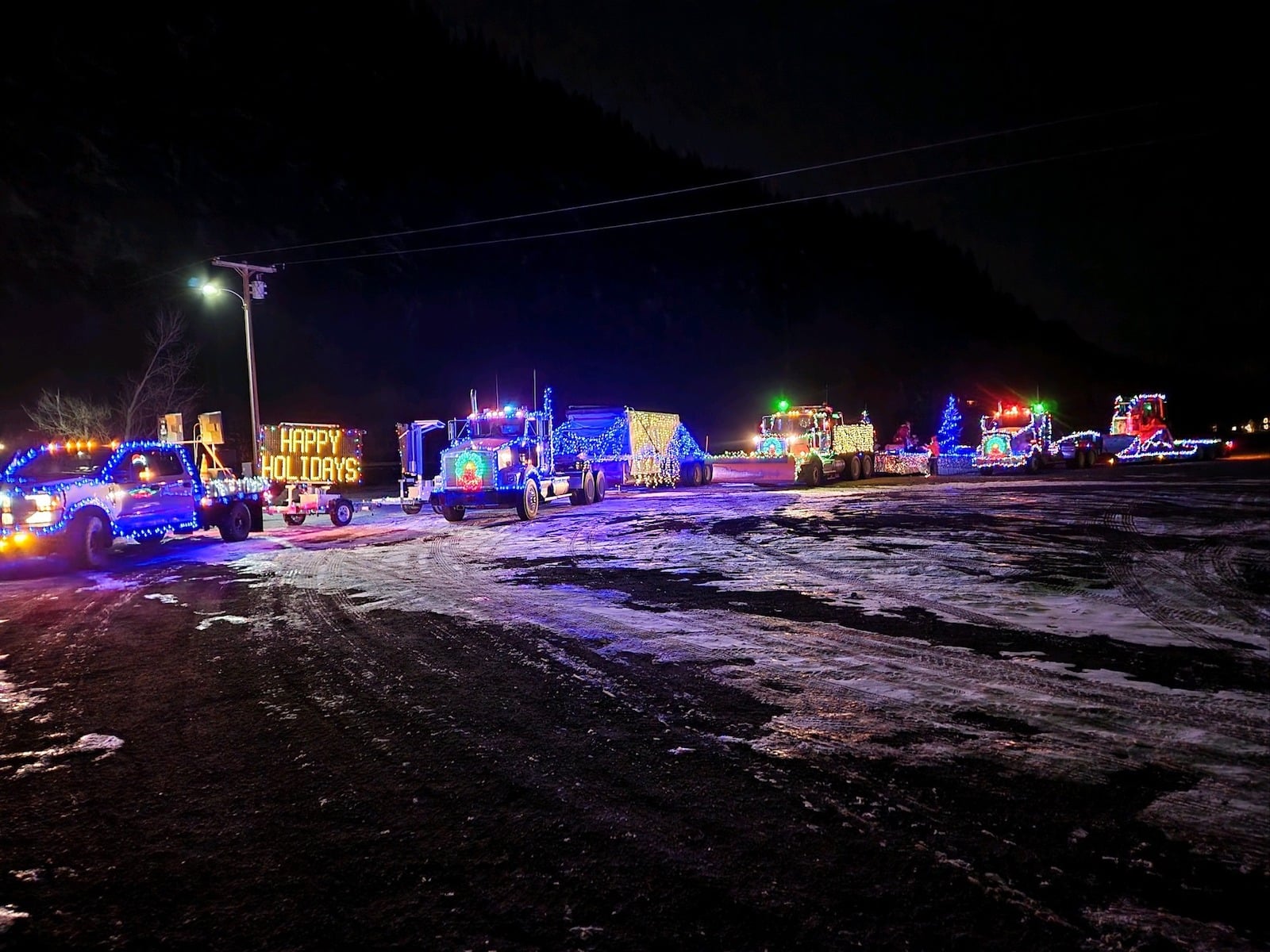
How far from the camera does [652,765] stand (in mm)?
3969

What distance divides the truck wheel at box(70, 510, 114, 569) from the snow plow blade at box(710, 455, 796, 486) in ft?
66.2

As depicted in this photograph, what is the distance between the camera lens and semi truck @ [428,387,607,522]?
17969 mm

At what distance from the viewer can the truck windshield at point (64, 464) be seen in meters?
12.6

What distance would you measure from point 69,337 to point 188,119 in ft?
226

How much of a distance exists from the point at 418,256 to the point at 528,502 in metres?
100

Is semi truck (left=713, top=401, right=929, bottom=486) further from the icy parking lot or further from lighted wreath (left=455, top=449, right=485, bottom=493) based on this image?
the icy parking lot

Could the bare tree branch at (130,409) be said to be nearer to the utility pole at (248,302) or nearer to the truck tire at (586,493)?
the utility pole at (248,302)

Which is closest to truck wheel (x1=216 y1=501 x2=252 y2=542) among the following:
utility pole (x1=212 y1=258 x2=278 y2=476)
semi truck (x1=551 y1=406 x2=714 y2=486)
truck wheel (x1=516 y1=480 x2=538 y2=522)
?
utility pole (x1=212 y1=258 x2=278 y2=476)

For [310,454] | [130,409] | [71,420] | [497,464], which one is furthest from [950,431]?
[71,420]

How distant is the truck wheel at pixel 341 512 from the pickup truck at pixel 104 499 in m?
2.56

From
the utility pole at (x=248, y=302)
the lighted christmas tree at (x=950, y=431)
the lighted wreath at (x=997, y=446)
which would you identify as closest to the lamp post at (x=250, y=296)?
the utility pole at (x=248, y=302)

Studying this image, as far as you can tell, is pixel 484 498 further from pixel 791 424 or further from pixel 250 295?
pixel 791 424

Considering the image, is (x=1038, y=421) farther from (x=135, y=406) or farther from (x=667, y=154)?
(x=667, y=154)

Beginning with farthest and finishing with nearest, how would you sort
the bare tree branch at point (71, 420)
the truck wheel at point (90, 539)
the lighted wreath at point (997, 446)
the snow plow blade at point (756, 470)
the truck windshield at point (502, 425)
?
1. the lighted wreath at point (997, 446)
2. the bare tree branch at point (71, 420)
3. the snow plow blade at point (756, 470)
4. the truck windshield at point (502, 425)
5. the truck wheel at point (90, 539)
